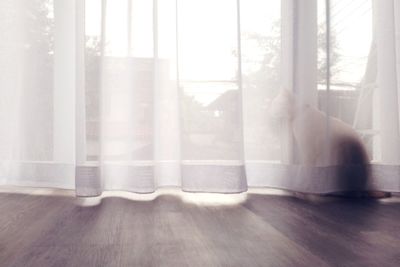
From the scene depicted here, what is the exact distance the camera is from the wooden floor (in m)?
0.64

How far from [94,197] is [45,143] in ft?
0.80

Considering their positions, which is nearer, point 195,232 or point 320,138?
point 195,232

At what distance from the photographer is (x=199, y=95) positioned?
3.92 ft

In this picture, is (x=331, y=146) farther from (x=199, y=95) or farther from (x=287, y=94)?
(x=199, y=95)

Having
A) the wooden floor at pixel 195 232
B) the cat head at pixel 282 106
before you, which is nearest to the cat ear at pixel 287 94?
the cat head at pixel 282 106

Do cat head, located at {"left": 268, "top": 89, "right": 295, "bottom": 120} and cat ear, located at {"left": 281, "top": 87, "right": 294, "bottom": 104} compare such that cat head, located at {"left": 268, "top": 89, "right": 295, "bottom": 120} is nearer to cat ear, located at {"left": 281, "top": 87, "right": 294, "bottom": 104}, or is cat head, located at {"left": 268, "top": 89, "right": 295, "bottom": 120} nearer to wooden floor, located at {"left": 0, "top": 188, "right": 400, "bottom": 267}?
cat ear, located at {"left": 281, "top": 87, "right": 294, "bottom": 104}

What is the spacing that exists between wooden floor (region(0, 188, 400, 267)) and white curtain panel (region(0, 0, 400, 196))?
0.11 meters

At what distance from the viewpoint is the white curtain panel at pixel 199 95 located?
117 cm

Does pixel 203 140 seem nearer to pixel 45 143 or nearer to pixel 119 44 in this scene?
pixel 119 44

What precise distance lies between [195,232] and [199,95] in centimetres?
52

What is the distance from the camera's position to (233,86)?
120cm

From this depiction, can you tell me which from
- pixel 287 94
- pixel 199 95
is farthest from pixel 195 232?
pixel 287 94

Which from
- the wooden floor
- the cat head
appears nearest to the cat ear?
the cat head

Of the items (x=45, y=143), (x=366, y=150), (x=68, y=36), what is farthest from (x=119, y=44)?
(x=366, y=150)
